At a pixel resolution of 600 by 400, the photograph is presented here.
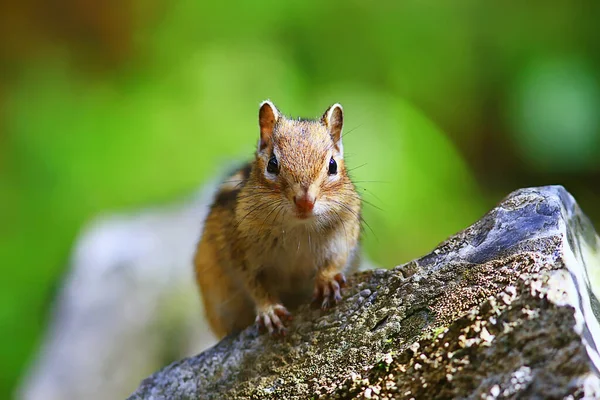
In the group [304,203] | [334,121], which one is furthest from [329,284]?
[334,121]

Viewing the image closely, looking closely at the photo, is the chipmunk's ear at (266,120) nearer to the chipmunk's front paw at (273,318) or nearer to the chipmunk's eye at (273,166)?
the chipmunk's eye at (273,166)

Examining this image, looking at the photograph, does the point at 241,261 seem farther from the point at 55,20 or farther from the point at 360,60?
the point at 55,20

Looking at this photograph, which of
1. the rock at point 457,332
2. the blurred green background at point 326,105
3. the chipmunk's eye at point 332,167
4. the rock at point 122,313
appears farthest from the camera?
the blurred green background at point 326,105

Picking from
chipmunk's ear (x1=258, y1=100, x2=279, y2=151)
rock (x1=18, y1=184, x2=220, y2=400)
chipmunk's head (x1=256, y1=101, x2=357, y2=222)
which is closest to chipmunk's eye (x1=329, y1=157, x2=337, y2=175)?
chipmunk's head (x1=256, y1=101, x2=357, y2=222)

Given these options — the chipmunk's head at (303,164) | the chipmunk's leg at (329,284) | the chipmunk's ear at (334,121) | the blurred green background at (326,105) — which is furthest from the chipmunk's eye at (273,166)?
the blurred green background at (326,105)

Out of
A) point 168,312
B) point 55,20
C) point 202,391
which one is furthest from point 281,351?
point 55,20

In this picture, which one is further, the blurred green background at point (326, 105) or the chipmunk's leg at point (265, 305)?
the blurred green background at point (326, 105)

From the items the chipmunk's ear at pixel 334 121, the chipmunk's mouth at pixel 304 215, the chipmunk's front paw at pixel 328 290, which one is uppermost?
the chipmunk's ear at pixel 334 121

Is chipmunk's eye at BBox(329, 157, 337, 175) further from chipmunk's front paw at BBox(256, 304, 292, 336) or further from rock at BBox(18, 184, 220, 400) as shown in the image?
rock at BBox(18, 184, 220, 400)
